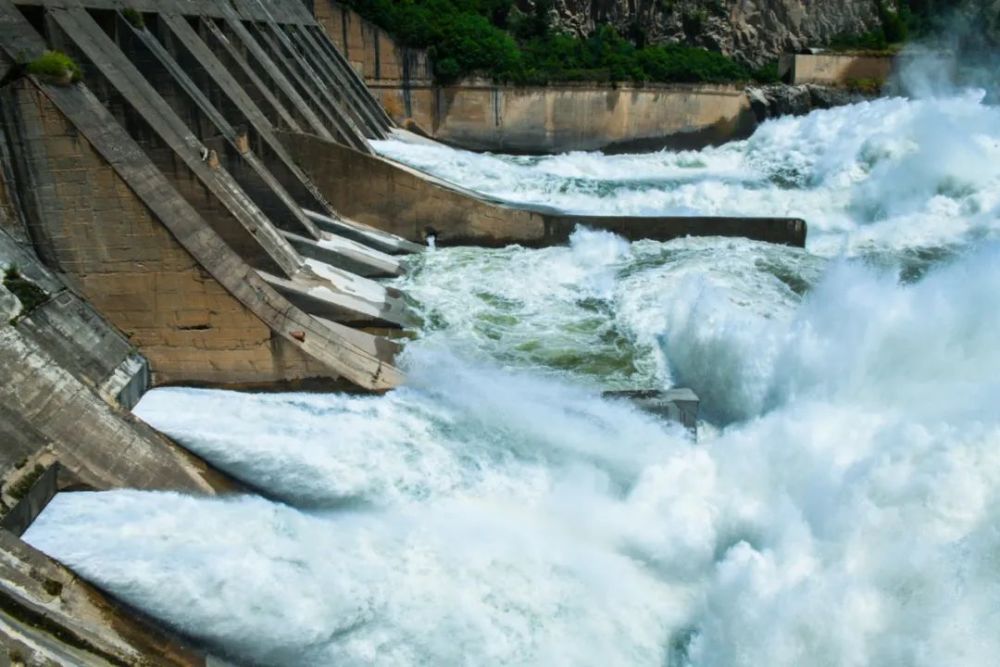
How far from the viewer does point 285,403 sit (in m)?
10.2

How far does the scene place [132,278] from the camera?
9945 mm

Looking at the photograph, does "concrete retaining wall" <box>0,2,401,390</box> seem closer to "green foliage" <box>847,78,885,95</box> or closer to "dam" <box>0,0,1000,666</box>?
"dam" <box>0,0,1000,666</box>

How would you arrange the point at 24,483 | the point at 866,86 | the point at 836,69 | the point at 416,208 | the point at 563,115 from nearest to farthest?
the point at 24,483 → the point at 416,208 → the point at 563,115 → the point at 866,86 → the point at 836,69

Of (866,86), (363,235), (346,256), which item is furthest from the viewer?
(866,86)

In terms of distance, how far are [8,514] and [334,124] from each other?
13613 mm

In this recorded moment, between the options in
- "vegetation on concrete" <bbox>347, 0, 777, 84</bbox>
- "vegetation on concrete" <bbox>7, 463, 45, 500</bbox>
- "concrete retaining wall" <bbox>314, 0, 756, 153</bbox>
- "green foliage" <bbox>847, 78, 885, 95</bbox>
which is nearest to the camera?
"vegetation on concrete" <bbox>7, 463, 45, 500</bbox>

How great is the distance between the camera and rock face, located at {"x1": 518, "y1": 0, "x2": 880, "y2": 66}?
106 feet

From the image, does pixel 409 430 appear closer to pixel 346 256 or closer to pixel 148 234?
pixel 148 234

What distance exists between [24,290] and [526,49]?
2292 cm

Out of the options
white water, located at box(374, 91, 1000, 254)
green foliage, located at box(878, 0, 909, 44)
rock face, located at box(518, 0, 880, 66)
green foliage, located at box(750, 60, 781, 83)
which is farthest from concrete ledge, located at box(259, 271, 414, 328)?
green foliage, located at box(878, 0, 909, 44)

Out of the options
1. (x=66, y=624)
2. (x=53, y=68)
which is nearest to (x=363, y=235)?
(x=53, y=68)

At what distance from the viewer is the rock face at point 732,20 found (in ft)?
106

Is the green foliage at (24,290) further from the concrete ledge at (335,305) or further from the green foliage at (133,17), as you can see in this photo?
the green foliage at (133,17)

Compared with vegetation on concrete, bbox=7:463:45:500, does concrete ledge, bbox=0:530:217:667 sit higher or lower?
lower
